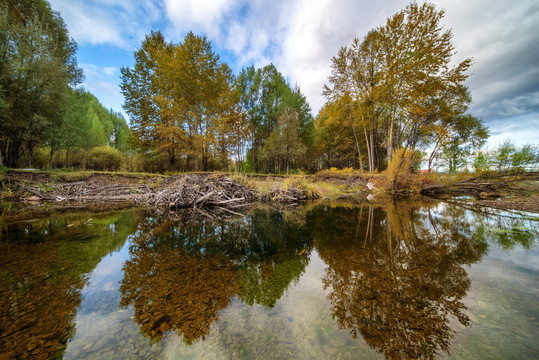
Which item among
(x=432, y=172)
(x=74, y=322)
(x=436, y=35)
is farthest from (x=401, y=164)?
(x=74, y=322)

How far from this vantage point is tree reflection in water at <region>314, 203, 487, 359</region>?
4.26ft

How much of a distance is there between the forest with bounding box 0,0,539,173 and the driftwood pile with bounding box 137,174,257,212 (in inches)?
354

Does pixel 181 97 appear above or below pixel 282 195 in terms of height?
above

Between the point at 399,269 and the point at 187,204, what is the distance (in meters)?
7.03

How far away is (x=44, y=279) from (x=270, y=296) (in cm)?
263

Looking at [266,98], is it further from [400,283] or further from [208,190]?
[400,283]

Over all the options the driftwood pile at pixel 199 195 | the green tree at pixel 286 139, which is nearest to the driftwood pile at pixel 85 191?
the driftwood pile at pixel 199 195

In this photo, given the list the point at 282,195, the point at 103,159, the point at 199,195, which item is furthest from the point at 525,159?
the point at 103,159

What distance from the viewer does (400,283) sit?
1.96m

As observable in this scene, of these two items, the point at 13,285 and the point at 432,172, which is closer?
the point at 13,285

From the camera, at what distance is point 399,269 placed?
2.28 meters

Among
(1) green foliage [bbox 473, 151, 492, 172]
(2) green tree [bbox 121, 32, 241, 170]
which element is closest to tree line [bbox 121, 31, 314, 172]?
(2) green tree [bbox 121, 32, 241, 170]

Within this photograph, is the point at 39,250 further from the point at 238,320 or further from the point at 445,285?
the point at 445,285

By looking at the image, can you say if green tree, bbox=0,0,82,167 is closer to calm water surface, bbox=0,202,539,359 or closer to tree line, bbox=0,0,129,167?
tree line, bbox=0,0,129,167
